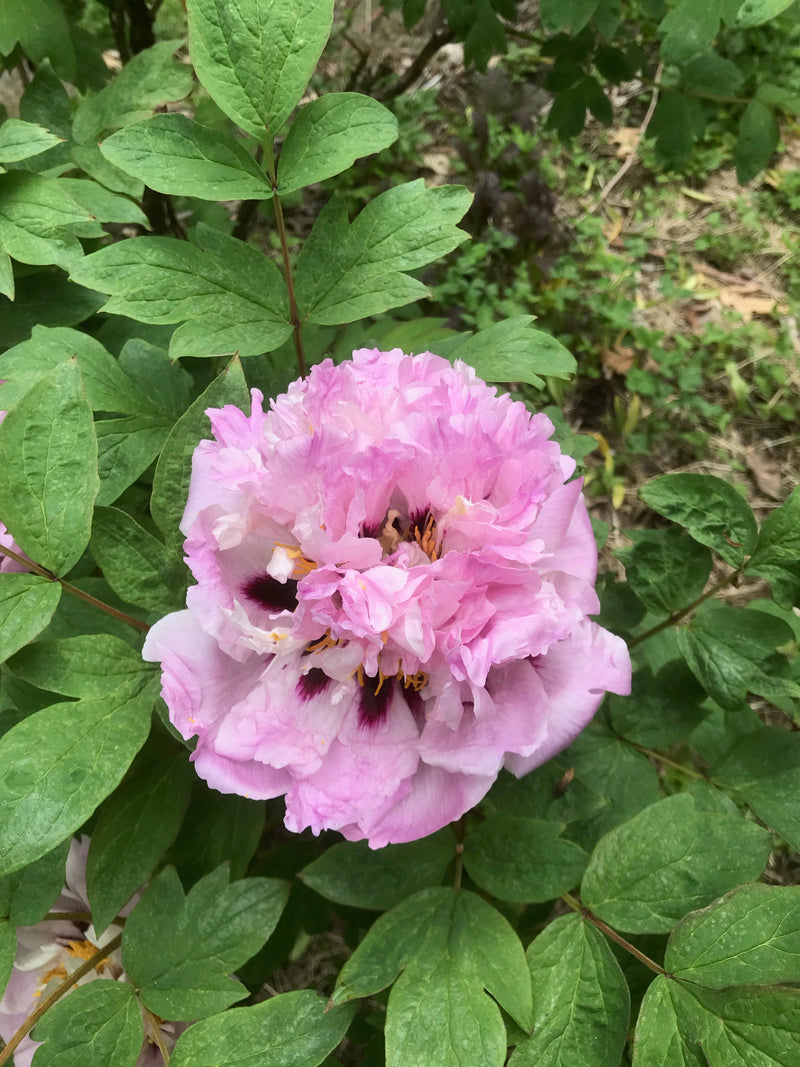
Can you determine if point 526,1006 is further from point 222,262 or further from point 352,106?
point 352,106

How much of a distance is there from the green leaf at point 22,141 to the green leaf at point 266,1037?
39.6 inches

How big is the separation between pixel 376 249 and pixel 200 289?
0.21 meters

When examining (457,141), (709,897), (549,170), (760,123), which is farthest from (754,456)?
(709,897)

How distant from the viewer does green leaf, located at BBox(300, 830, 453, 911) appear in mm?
909

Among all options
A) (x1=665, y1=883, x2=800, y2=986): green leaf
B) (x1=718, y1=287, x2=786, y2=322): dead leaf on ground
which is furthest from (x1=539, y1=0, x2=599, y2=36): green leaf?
(x1=718, y1=287, x2=786, y2=322): dead leaf on ground

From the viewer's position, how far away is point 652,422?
2645 mm

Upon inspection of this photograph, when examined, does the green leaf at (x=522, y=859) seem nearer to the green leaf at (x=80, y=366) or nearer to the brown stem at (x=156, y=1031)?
the brown stem at (x=156, y=1031)

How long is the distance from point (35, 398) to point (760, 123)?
1.78m

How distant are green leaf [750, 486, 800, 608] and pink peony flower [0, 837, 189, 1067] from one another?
0.87m

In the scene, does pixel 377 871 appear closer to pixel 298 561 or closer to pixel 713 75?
pixel 298 561

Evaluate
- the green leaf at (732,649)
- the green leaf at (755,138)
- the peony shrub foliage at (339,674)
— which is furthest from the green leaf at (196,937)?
the green leaf at (755,138)

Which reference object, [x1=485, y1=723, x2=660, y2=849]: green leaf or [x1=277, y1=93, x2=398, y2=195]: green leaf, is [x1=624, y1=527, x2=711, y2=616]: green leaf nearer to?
[x1=485, y1=723, x2=660, y2=849]: green leaf

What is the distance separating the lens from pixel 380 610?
72cm

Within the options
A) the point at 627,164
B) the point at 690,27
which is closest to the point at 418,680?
the point at 690,27
